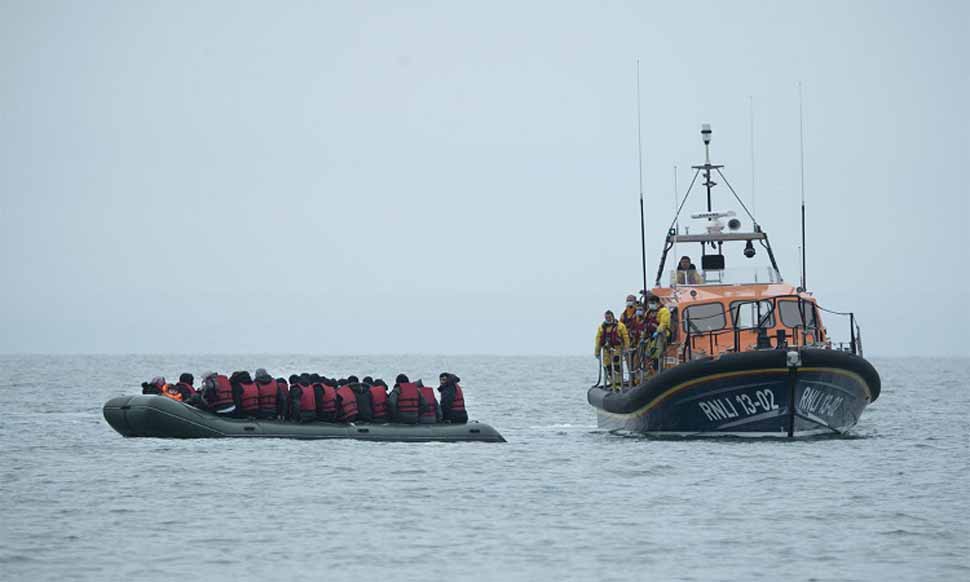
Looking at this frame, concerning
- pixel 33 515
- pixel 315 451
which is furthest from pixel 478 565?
pixel 315 451

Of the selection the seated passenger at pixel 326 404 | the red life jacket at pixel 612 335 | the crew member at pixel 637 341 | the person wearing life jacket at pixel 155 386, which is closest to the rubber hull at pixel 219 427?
the seated passenger at pixel 326 404

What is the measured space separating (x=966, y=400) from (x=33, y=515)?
44678 millimetres

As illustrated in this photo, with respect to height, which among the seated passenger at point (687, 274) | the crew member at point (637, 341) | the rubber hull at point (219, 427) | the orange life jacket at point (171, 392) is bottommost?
the rubber hull at point (219, 427)

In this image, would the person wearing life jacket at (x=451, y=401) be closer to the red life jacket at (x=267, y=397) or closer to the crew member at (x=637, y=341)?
the red life jacket at (x=267, y=397)

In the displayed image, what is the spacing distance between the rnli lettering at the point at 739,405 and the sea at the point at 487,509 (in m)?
0.66

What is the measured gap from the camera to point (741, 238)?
34.6m

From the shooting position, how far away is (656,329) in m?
32.6

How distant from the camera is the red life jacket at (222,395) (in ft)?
102

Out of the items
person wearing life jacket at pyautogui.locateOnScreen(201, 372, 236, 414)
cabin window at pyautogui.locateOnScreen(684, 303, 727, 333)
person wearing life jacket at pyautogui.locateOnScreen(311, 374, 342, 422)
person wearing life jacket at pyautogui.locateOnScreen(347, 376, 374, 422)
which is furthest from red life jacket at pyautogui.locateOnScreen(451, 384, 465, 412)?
cabin window at pyautogui.locateOnScreen(684, 303, 727, 333)

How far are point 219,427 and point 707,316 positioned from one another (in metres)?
9.48

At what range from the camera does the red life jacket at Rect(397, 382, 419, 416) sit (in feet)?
104

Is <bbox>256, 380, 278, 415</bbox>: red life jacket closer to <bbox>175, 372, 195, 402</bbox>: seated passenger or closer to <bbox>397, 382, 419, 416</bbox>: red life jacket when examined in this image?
<bbox>175, 372, 195, 402</bbox>: seated passenger

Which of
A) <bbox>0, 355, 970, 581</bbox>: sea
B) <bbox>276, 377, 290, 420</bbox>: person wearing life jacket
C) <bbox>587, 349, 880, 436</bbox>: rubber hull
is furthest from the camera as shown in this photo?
<bbox>276, 377, 290, 420</bbox>: person wearing life jacket

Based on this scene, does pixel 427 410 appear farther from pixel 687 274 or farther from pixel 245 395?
pixel 687 274
